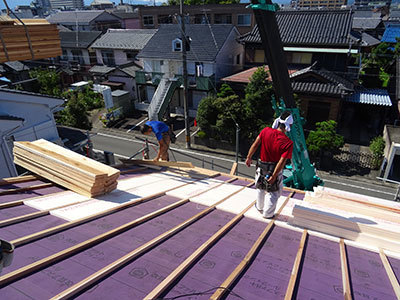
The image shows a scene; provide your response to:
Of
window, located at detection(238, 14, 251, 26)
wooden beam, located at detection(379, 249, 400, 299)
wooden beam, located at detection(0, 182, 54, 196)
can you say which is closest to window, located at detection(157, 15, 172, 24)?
window, located at detection(238, 14, 251, 26)

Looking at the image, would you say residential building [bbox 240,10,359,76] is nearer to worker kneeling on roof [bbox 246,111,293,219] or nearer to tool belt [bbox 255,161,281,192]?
worker kneeling on roof [bbox 246,111,293,219]

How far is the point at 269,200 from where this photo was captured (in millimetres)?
6480

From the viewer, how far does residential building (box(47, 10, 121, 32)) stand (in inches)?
1908

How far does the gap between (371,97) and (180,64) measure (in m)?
17.5

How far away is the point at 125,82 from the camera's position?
1259 inches

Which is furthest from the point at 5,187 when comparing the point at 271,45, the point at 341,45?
the point at 341,45

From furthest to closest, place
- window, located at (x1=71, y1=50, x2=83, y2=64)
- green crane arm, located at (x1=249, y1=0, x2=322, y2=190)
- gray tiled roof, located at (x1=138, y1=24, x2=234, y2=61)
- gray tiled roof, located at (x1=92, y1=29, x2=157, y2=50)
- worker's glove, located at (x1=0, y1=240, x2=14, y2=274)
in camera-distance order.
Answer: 1. window, located at (x1=71, y1=50, x2=83, y2=64)
2. gray tiled roof, located at (x1=92, y1=29, x2=157, y2=50)
3. gray tiled roof, located at (x1=138, y1=24, x2=234, y2=61)
4. green crane arm, located at (x1=249, y1=0, x2=322, y2=190)
5. worker's glove, located at (x1=0, y1=240, x2=14, y2=274)

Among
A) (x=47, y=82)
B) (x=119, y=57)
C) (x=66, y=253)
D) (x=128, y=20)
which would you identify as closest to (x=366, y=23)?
(x=119, y=57)

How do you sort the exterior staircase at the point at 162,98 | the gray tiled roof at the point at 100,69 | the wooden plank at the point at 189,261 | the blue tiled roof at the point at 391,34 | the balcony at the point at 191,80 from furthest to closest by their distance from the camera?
the blue tiled roof at the point at 391,34 → the gray tiled roof at the point at 100,69 → the exterior staircase at the point at 162,98 → the balcony at the point at 191,80 → the wooden plank at the point at 189,261

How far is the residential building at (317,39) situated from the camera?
22672mm

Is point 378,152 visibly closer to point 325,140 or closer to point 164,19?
point 325,140

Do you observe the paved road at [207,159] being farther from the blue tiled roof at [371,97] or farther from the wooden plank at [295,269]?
the wooden plank at [295,269]

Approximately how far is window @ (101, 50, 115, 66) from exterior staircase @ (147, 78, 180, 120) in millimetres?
12534

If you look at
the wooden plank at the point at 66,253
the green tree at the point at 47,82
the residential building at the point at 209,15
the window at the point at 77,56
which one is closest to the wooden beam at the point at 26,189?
the wooden plank at the point at 66,253
